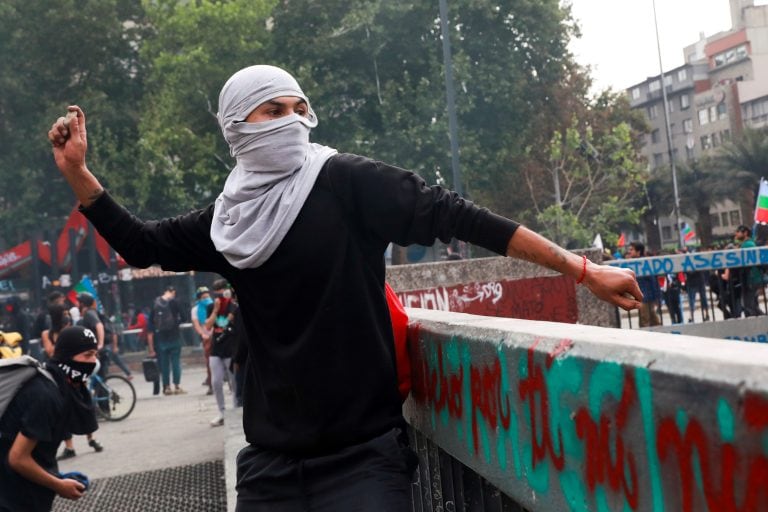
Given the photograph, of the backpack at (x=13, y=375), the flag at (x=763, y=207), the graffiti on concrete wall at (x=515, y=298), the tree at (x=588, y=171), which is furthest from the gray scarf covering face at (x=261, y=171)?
the tree at (x=588, y=171)

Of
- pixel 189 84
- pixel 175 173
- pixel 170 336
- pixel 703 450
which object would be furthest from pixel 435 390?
pixel 175 173

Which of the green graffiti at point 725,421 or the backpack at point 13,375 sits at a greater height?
the green graffiti at point 725,421

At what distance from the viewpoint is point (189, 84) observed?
97.0 ft

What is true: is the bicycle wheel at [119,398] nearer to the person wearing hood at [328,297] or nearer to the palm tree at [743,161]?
the person wearing hood at [328,297]

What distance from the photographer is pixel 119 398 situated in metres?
13.3

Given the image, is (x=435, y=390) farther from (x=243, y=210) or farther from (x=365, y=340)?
(x=243, y=210)

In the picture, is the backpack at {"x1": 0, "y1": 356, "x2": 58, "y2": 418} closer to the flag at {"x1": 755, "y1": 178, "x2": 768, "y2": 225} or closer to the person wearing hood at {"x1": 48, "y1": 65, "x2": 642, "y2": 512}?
the person wearing hood at {"x1": 48, "y1": 65, "x2": 642, "y2": 512}

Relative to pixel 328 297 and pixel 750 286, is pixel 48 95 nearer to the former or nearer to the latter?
pixel 750 286

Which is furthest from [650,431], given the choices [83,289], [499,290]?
[83,289]

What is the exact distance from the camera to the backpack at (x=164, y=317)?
644 inches

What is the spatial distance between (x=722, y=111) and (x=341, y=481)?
92828 mm

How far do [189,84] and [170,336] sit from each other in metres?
14.3

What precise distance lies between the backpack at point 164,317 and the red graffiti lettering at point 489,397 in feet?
47.2

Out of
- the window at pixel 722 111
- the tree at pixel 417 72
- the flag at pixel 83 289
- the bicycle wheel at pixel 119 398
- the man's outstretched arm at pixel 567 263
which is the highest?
the window at pixel 722 111
